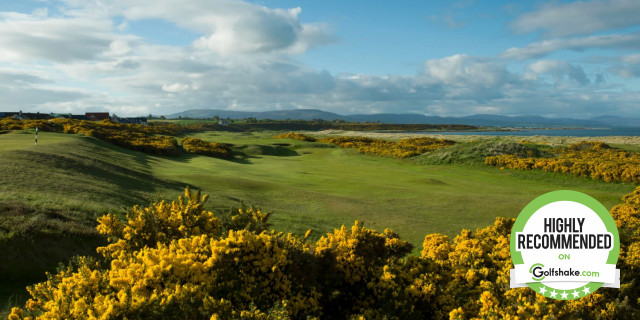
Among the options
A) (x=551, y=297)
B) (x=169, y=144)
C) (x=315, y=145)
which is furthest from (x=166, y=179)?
(x=315, y=145)

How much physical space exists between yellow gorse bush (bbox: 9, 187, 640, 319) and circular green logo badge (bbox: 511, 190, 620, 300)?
29 cm

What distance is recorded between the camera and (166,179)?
22.1 m

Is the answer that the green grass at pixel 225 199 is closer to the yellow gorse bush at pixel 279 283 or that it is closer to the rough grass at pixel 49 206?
the rough grass at pixel 49 206

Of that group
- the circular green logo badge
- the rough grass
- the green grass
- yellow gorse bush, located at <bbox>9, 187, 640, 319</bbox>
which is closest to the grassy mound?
the green grass

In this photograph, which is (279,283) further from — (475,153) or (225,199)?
(475,153)

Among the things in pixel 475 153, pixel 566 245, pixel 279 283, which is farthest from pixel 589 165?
pixel 279 283

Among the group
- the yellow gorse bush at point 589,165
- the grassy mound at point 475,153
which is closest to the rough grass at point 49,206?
the yellow gorse bush at point 589,165

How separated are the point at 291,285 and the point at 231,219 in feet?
10.3

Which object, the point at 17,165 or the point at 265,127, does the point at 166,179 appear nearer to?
the point at 17,165

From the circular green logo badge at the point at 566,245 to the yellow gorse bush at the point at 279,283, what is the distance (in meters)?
0.29

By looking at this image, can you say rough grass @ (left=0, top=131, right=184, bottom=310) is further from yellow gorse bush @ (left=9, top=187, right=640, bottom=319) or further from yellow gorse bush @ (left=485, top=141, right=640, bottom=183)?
yellow gorse bush @ (left=485, top=141, right=640, bottom=183)

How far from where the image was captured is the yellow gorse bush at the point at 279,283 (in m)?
4.90

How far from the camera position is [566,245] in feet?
18.3

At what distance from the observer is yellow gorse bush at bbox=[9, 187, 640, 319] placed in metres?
4.90
